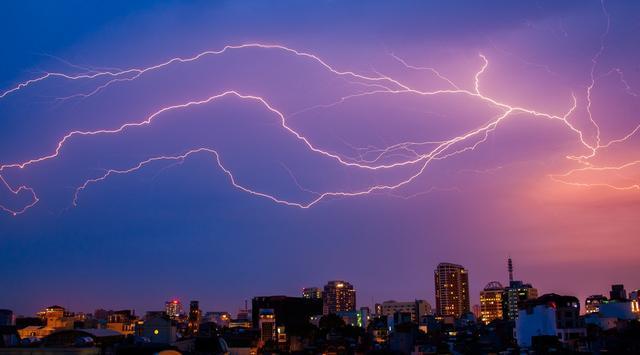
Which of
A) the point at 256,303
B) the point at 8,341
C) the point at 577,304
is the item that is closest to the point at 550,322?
the point at 577,304

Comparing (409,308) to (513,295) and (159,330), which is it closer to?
(513,295)

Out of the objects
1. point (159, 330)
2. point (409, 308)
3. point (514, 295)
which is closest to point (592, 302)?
point (514, 295)

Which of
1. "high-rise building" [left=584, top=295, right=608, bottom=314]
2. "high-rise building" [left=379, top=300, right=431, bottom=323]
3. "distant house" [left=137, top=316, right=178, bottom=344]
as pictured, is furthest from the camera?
"high-rise building" [left=379, top=300, right=431, bottom=323]

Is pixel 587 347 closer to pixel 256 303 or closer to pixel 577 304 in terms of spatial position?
pixel 577 304

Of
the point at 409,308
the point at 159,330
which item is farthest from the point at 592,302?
the point at 159,330

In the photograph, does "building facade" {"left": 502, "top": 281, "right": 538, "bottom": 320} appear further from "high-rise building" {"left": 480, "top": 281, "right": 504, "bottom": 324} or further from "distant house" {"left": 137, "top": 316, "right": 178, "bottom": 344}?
"distant house" {"left": 137, "top": 316, "right": 178, "bottom": 344}

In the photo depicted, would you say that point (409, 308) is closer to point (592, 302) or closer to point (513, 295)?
point (513, 295)

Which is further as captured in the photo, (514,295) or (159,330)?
(514,295)

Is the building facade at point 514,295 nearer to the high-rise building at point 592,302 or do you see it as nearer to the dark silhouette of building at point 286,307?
the high-rise building at point 592,302

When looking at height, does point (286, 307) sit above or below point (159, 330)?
above

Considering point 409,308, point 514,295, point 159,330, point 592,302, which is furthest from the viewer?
point 409,308

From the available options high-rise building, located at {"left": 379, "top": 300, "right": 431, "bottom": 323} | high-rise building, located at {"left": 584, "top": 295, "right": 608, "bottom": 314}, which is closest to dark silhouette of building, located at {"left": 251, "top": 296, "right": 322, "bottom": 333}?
high-rise building, located at {"left": 379, "top": 300, "right": 431, "bottom": 323}

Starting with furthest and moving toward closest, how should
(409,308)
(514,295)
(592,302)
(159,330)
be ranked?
(409,308) → (514,295) → (592,302) → (159,330)
